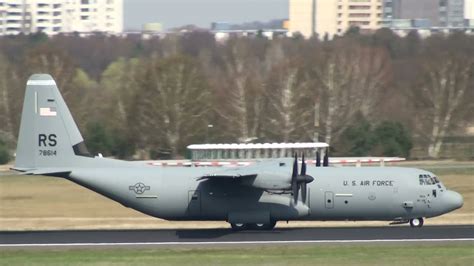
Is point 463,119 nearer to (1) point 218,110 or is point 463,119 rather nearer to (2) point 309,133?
(2) point 309,133

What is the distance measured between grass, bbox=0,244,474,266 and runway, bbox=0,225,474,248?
1.42 meters

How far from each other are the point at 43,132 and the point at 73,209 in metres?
11.7

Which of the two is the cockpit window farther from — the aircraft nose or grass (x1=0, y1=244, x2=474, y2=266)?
grass (x1=0, y1=244, x2=474, y2=266)

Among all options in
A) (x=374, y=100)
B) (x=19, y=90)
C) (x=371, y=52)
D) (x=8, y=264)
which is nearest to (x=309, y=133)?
(x=374, y=100)

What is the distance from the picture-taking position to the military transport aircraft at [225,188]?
39.7 meters

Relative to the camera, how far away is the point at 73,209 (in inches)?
2030

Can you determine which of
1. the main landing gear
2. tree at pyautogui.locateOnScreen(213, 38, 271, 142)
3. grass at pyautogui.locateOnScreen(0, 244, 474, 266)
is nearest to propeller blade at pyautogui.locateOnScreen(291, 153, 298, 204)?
the main landing gear

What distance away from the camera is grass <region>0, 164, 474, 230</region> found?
4469 centimetres

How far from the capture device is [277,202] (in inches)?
1564

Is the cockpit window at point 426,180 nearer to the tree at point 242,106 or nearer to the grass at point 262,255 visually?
the grass at point 262,255

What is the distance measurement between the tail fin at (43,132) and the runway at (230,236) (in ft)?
8.99

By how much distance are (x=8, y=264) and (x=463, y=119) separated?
60.4 m

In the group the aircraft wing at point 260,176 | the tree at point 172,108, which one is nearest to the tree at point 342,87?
the tree at point 172,108

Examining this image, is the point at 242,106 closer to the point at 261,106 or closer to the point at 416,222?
the point at 261,106
